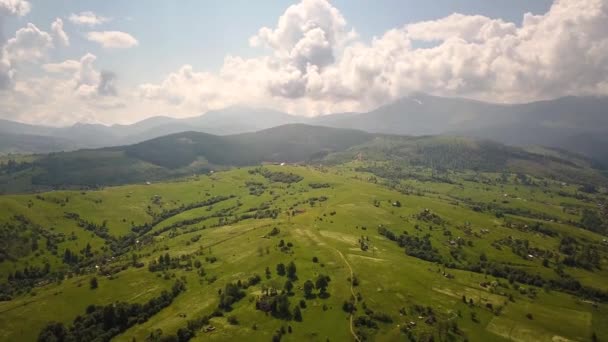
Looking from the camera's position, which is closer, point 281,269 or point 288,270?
point 288,270

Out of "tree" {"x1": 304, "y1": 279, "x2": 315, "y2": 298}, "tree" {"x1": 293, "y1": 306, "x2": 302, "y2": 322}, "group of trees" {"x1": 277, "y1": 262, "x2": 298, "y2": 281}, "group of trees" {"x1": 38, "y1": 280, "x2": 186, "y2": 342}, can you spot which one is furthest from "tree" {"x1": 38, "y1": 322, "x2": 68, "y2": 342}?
"tree" {"x1": 304, "y1": 279, "x2": 315, "y2": 298}

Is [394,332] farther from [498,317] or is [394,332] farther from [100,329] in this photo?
[100,329]

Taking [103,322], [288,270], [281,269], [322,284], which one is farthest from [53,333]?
[322,284]

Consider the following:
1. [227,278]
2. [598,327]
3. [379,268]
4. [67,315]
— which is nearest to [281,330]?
[227,278]

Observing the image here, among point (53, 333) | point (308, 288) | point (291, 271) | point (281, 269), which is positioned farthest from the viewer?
point (281, 269)

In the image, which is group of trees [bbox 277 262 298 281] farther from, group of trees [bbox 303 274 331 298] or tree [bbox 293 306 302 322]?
tree [bbox 293 306 302 322]

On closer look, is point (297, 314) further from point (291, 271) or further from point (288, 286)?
point (291, 271)
